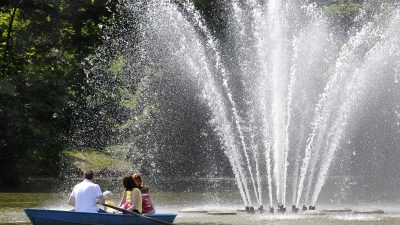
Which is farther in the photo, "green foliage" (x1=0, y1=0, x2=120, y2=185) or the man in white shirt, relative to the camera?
"green foliage" (x1=0, y1=0, x2=120, y2=185)

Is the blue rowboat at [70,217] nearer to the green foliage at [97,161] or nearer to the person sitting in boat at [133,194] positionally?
the person sitting in boat at [133,194]

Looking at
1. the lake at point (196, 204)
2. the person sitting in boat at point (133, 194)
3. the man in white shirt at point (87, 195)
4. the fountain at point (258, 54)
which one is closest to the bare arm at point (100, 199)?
the man in white shirt at point (87, 195)

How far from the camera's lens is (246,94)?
4600 centimetres

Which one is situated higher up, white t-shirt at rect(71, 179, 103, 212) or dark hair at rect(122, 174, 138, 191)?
dark hair at rect(122, 174, 138, 191)

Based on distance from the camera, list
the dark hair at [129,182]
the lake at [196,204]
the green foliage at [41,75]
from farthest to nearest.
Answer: the green foliage at [41,75] < the lake at [196,204] < the dark hair at [129,182]

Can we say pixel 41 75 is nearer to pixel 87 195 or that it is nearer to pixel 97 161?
pixel 97 161

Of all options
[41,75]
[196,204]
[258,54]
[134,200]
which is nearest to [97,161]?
[41,75]

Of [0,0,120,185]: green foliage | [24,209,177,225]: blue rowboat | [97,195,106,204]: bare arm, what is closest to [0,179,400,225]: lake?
[0,0,120,185]: green foliage

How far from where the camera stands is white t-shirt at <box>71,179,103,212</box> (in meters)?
18.1

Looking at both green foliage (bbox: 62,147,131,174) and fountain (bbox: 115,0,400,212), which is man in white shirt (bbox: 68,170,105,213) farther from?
green foliage (bbox: 62,147,131,174)

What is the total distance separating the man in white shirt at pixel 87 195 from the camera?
18094 millimetres

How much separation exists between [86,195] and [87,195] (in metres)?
0.02

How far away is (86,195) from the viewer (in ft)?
59.6

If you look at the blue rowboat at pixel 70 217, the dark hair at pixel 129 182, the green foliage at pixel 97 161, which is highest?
the green foliage at pixel 97 161
